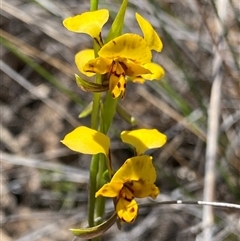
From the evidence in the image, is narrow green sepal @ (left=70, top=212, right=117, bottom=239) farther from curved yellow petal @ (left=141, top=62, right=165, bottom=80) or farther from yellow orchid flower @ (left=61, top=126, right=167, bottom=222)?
curved yellow petal @ (left=141, top=62, right=165, bottom=80)

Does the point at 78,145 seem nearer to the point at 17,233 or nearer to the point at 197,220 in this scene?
the point at 197,220

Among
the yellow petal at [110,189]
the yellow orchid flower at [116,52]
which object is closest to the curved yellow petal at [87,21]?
the yellow orchid flower at [116,52]

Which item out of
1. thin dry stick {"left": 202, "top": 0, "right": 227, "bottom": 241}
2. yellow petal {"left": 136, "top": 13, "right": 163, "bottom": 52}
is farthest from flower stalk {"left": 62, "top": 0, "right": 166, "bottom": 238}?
thin dry stick {"left": 202, "top": 0, "right": 227, "bottom": 241}

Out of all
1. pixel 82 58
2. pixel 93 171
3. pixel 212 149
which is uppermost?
pixel 82 58

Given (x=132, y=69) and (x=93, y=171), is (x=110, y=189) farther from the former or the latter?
(x=132, y=69)

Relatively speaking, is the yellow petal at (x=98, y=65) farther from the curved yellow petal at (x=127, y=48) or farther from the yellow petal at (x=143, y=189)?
the yellow petal at (x=143, y=189)

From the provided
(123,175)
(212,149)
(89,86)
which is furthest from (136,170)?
(212,149)
